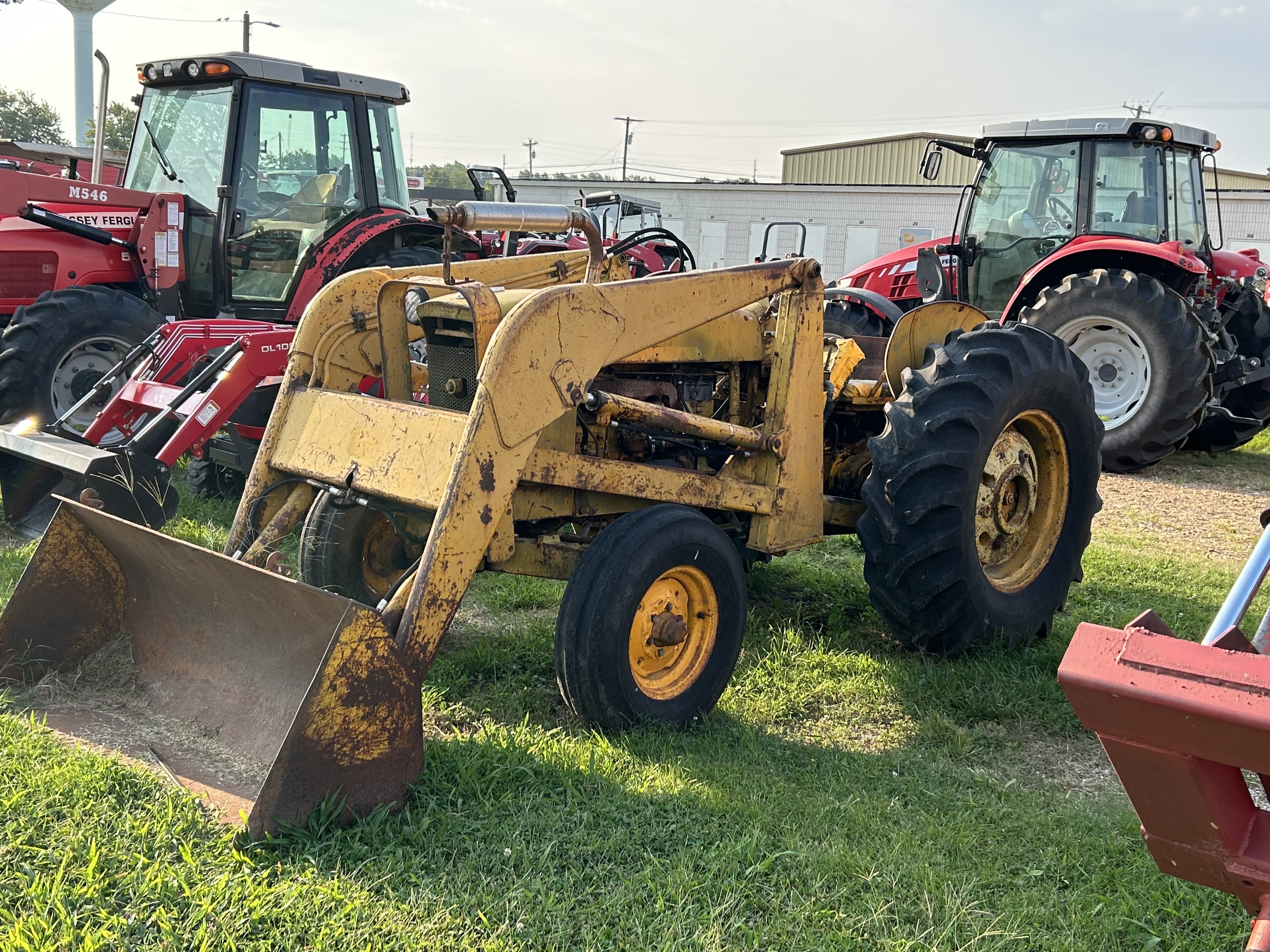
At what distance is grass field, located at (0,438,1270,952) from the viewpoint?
2611 millimetres

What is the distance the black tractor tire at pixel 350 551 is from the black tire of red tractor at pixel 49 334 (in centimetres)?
319

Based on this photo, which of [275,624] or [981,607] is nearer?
[275,624]

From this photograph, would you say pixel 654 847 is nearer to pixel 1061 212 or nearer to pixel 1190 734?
pixel 1190 734

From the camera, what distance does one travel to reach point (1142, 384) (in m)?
8.67

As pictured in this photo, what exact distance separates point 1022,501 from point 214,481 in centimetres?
465

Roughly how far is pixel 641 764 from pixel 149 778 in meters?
1.40

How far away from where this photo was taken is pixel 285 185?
7980 millimetres

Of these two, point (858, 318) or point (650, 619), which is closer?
point (650, 619)

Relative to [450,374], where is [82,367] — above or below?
below

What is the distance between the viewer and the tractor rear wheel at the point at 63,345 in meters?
6.51

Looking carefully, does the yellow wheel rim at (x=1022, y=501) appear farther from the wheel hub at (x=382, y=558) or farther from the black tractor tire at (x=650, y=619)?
the wheel hub at (x=382, y=558)

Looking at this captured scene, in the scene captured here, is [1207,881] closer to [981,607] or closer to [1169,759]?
[1169,759]

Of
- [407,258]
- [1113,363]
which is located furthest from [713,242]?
[407,258]

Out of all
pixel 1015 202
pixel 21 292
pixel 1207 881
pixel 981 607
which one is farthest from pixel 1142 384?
pixel 21 292
